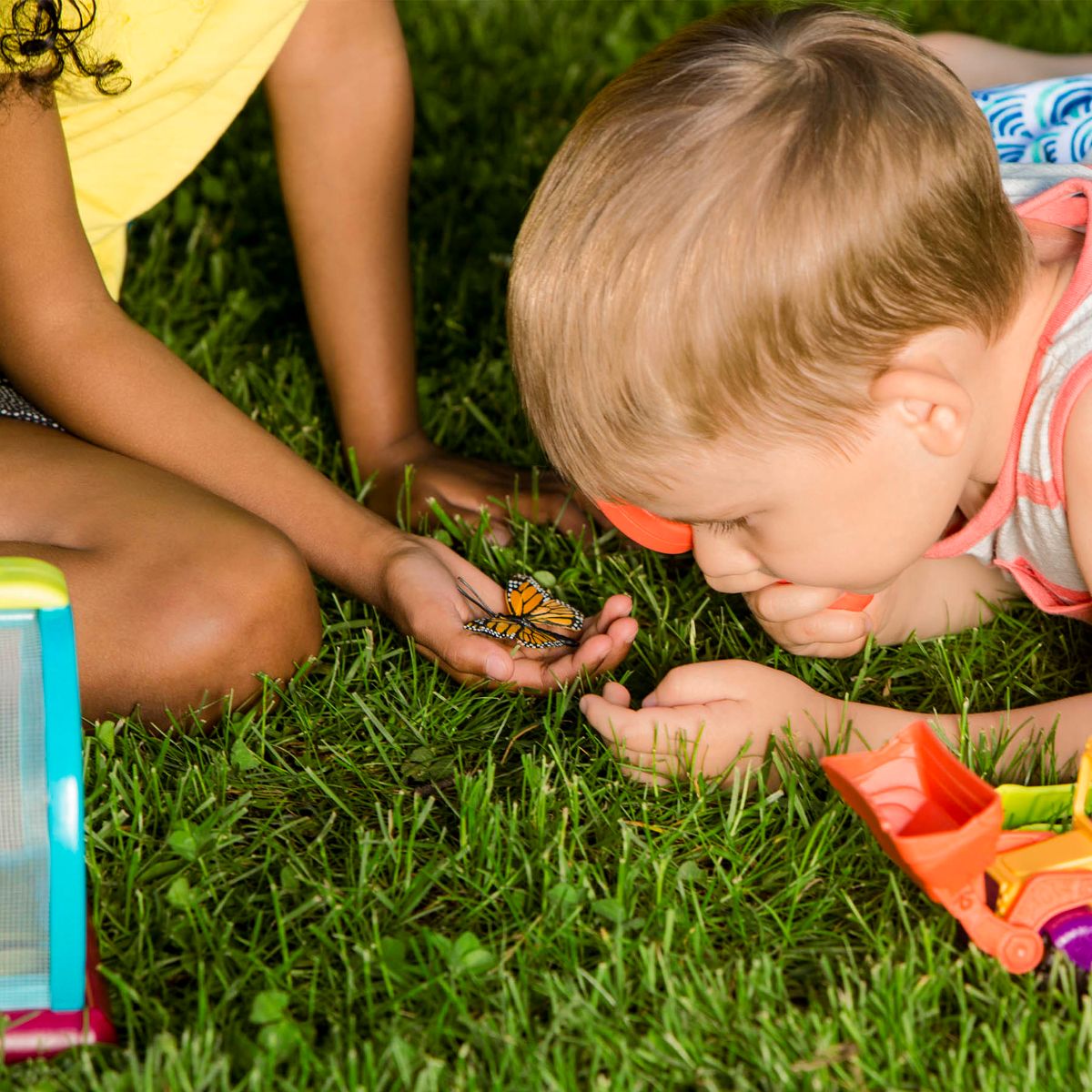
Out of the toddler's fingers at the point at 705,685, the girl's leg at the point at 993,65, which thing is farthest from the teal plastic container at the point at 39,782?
the girl's leg at the point at 993,65

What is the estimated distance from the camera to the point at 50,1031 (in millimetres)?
1078

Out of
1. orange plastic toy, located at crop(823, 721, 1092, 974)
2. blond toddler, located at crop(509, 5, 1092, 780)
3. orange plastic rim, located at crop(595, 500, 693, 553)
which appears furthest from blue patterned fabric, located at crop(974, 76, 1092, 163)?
orange plastic toy, located at crop(823, 721, 1092, 974)

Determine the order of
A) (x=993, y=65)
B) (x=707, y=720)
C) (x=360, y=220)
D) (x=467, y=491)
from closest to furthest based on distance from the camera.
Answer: (x=707, y=720)
(x=467, y=491)
(x=360, y=220)
(x=993, y=65)

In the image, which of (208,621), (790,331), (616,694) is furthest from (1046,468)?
(208,621)

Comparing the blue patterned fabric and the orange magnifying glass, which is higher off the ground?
the blue patterned fabric

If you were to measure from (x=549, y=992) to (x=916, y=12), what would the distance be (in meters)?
2.84

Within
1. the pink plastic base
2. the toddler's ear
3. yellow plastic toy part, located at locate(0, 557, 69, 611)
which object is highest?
the toddler's ear

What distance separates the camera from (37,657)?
1.01 metres

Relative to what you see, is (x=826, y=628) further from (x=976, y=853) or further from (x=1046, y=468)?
(x=976, y=853)

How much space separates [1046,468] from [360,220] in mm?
988

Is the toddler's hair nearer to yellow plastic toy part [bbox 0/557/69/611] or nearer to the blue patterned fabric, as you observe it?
yellow plastic toy part [bbox 0/557/69/611]

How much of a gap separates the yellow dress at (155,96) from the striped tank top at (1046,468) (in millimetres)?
937

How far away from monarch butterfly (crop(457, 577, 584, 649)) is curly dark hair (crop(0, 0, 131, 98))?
670mm

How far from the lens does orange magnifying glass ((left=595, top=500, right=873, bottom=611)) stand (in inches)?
59.6
